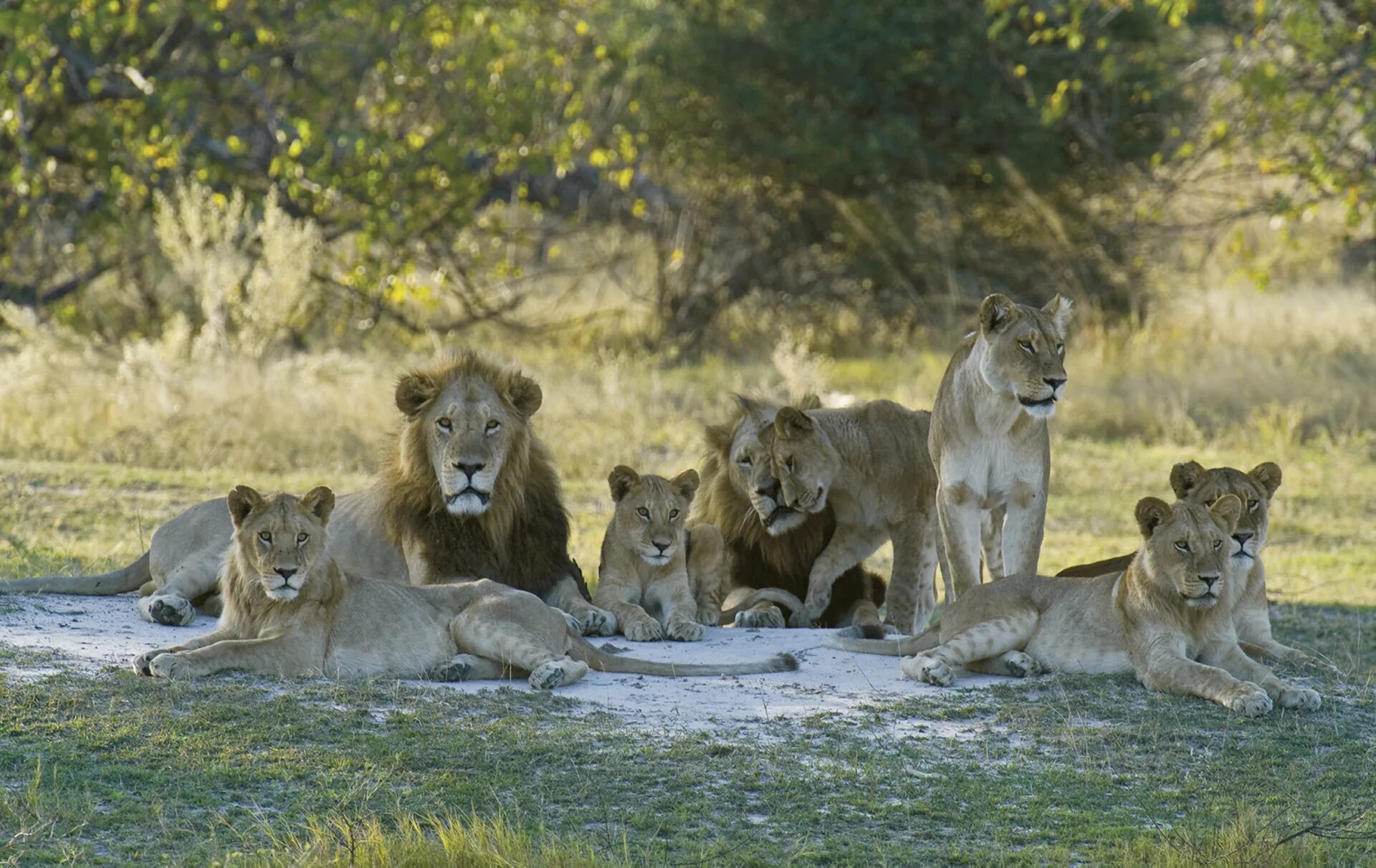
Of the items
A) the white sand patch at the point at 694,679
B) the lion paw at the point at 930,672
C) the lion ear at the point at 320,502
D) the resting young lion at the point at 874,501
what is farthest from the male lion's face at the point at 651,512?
the lion ear at the point at 320,502

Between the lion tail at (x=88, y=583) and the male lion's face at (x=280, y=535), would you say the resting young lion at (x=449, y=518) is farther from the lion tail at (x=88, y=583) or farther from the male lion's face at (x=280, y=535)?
the male lion's face at (x=280, y=535)

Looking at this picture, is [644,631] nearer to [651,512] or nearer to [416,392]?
[651,512]

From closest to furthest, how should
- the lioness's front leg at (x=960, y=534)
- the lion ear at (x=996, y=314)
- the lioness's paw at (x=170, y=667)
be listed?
the lioness's paw at (x=170, y=667)
the lion ear at (x=996, y=314)
the lioness's front leg at (x=960, y=534)

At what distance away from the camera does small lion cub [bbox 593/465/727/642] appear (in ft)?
20.4

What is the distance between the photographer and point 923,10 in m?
16.0

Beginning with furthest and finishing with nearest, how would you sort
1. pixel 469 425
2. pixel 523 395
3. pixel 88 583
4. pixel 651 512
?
pixel 88 583, pixel 523 395, pixel 651 512, pixel 469 425

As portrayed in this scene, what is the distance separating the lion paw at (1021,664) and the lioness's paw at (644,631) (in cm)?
126

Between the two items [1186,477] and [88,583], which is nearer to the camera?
[1186,477]

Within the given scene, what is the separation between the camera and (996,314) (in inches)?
235

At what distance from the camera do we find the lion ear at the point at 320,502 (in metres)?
5.18

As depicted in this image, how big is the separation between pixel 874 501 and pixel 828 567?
300 millimetres

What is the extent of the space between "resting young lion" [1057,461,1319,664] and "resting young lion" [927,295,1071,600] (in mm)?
497

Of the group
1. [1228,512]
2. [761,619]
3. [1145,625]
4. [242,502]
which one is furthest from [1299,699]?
[242,502]

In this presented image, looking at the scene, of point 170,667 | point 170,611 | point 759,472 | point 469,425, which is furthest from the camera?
point 759,472
